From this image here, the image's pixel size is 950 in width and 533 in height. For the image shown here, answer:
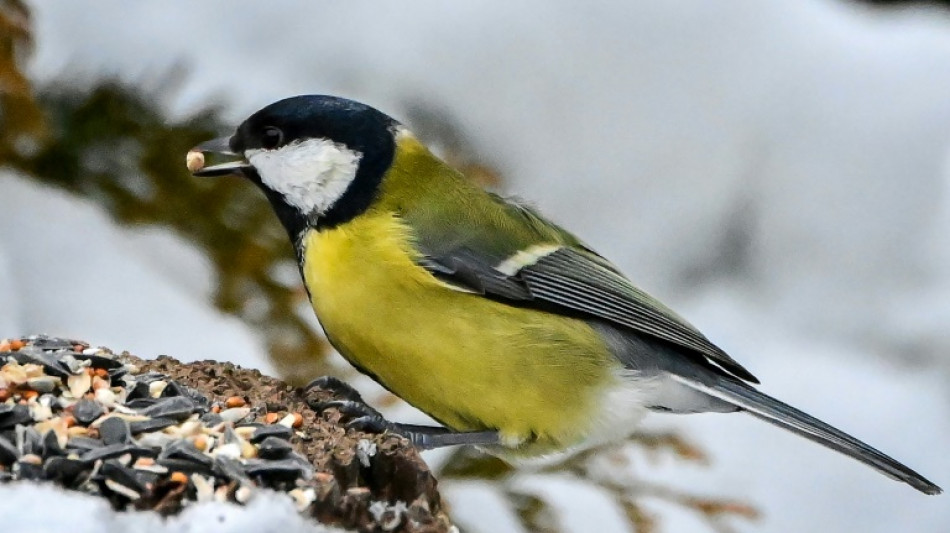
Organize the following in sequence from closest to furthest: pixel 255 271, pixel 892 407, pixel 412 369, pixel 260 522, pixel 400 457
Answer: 1. pixel 260 522
2. pixel 400 457
3. pixel 412 369
4. pixel 255 271
5. pixel 892 407

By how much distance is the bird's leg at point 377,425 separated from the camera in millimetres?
849

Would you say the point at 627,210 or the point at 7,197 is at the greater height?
the point at 627,210

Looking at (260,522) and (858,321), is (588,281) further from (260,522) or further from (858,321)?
(858,321)

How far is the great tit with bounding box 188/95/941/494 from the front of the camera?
39.8 inches

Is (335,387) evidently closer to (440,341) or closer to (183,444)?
(440,341)

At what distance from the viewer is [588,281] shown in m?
1.15

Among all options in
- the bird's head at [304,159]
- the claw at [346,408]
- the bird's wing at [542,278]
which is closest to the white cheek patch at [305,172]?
the bird's head at [304,159]

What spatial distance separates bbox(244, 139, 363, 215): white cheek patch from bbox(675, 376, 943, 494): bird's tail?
1.53 ft

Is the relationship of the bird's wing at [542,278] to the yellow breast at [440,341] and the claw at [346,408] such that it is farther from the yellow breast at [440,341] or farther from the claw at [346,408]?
the claw at [346,408]

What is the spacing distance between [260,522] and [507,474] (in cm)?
105

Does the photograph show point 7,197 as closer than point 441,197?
No

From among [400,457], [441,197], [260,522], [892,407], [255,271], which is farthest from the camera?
[892,407]

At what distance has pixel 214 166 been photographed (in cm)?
108

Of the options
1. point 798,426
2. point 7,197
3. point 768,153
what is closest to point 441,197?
point 798,426
